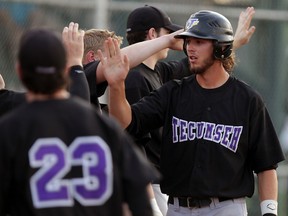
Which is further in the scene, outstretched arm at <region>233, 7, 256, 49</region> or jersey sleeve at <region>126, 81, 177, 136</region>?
outstretched arm at <region>233, 7, 256, 49</region>

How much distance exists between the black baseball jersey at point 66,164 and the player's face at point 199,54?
7.66 feet

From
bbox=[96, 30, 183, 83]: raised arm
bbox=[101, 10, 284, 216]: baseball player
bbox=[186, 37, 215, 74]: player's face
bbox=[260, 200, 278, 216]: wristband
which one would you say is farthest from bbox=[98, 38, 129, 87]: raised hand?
bbox=[260, 200, 278, 216]: wristband

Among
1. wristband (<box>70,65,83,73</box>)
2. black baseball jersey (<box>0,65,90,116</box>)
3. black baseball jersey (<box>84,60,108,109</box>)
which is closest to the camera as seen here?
black baseball jersey (<box>0,65,90,116</box>)

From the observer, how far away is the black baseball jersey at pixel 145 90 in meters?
7.28

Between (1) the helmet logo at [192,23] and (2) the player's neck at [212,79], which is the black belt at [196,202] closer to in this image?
(2) the player's neck at [212,79]

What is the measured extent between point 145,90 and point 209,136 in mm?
971

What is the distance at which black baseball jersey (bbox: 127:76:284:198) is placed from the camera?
→ 647 cm

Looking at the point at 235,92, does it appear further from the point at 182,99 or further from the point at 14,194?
the point at 14,194

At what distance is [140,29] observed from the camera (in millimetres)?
7945

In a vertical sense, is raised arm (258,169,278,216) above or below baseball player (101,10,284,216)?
below

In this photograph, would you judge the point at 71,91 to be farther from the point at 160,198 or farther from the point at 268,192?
the point at 160,198

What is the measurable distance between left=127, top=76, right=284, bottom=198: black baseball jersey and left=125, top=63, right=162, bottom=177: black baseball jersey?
1.80ft

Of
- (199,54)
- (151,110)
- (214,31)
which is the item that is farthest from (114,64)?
(214,31)

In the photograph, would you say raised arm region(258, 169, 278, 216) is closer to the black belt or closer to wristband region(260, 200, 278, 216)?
wristband region(260, 200, 278, 216)
